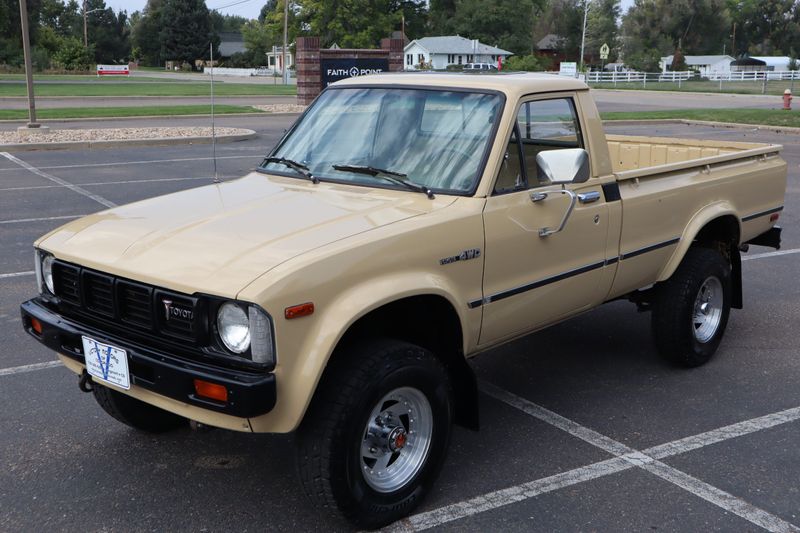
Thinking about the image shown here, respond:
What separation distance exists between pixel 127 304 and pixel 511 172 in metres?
1.96

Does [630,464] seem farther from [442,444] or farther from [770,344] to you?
[770,344]

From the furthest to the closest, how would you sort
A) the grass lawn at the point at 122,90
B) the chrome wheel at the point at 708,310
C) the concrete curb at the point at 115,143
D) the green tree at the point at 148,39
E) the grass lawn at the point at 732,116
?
the green tree at the point at 148,39
the grass lawn at the point at 122,90
the grass lawn at the point at 732,116
the concrete curb at the point at 115,143
the chrome wheel at the point at 708,310

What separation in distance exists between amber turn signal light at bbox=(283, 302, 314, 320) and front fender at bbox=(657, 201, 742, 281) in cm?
285

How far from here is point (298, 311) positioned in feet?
10.4

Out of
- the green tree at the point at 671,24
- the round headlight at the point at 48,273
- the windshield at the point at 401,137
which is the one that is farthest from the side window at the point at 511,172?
the green tree at the point at 671,24

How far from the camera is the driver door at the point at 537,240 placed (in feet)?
13.4

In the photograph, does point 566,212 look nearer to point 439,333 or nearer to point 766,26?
point 439,333

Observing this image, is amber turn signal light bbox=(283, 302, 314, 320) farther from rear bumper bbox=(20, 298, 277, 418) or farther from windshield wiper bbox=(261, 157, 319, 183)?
windshield wiper bbox=(261, 157, 319, 183)

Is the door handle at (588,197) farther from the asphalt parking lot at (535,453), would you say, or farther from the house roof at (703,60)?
the house roof at (703,60)

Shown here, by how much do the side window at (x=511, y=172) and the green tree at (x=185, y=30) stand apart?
96328 mm

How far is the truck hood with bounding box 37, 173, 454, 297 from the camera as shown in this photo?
3.29 m

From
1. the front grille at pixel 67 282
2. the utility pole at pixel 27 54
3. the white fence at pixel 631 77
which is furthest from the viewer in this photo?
the white fence at pixel 631 77

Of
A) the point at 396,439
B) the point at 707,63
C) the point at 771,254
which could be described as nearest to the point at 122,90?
the point at 771,254

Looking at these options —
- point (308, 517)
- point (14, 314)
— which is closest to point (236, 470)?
point (308, 517)
